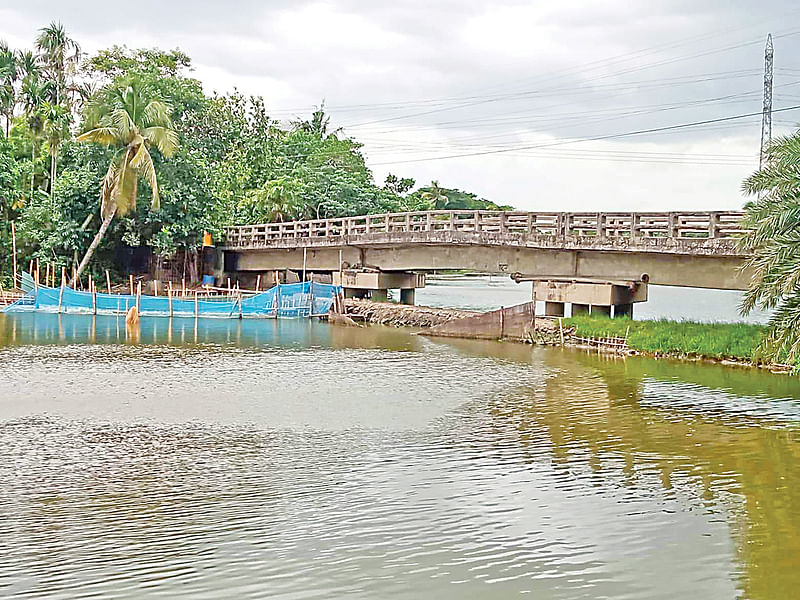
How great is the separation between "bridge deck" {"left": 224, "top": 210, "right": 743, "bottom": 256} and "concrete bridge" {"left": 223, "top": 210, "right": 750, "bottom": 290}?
0.11ft

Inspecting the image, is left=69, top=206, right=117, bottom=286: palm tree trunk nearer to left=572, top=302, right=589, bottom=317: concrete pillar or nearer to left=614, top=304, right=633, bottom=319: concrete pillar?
left=572, top=302, right=589, bottom=317: concrete pillar

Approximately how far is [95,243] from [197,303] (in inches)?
348

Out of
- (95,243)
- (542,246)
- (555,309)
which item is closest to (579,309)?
(555,309)

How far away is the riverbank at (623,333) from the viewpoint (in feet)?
91.0

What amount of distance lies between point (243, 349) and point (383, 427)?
13227 millimetres

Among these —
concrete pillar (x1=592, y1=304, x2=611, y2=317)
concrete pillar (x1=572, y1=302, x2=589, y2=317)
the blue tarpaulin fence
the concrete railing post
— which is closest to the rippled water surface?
the concrete railing post

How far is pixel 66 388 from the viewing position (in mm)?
22500

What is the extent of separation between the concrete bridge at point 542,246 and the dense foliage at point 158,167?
192 inches

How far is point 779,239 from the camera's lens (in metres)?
19.4

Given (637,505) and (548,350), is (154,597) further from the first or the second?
(548,350)

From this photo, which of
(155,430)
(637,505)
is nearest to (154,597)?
(637,505)

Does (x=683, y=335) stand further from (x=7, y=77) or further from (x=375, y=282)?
(x=7, y=77)

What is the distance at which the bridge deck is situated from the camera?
98.4 ft

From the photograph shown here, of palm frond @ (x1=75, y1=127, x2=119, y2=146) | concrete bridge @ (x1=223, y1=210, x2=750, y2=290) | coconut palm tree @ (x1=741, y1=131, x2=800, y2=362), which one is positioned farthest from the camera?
palm frond @ (x1=75, y1=127, x2=119, y2=146)
